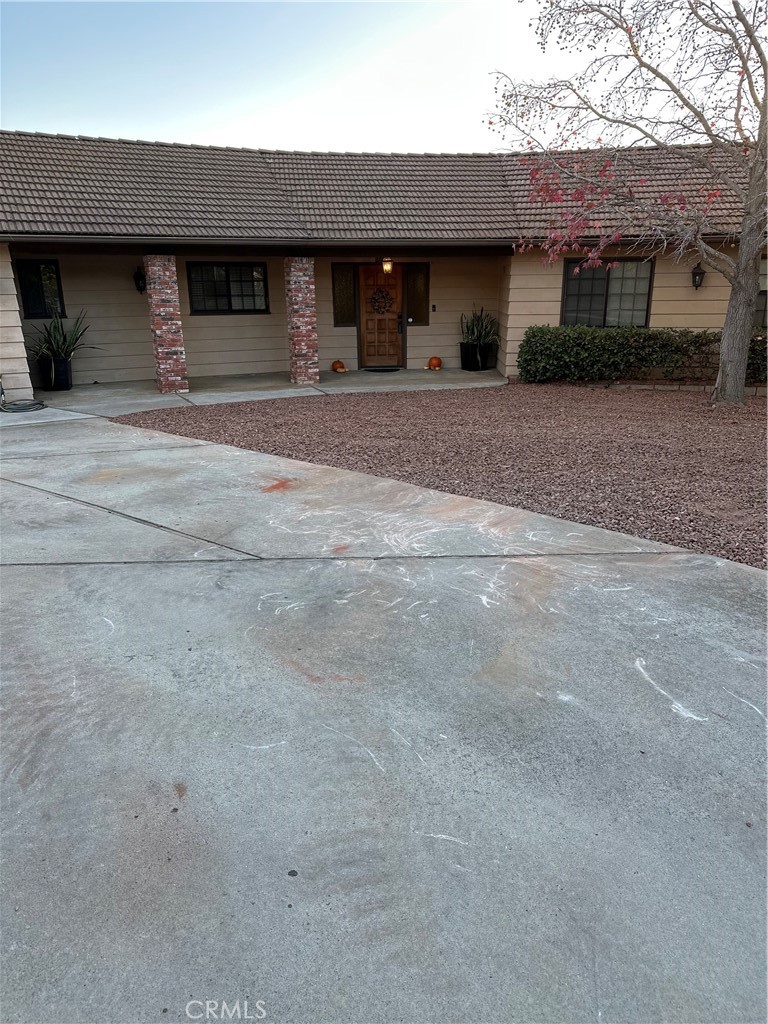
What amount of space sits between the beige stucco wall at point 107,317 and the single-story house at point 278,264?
3cm

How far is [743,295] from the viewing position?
32.1 ft

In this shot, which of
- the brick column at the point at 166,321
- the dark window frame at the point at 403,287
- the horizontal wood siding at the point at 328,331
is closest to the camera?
the brick column at the point at 166,321

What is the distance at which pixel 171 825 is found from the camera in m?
2.23

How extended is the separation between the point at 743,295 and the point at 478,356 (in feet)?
18.2

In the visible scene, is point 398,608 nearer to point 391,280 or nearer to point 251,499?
point 251,499

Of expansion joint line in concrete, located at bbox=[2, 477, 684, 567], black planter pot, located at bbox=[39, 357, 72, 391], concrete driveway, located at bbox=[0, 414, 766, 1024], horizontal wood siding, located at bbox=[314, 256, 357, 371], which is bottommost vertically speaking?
concrete driveway, located at bbox=[0, 414, 766, 1024]

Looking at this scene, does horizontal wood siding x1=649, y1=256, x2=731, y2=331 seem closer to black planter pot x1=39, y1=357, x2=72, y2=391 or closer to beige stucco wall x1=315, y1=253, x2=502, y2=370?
beige stucco wall x1=315, y1=253, x2=502, y2=370

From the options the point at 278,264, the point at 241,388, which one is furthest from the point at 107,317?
the point at 278,264

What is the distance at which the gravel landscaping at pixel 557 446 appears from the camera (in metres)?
5.36

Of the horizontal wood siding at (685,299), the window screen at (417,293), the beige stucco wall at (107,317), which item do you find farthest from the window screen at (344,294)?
the horizontal wood siding at (685,299)

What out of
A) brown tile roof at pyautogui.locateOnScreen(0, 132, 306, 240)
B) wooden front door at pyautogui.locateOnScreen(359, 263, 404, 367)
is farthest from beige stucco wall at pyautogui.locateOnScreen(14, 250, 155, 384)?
wooden front door at pyautogui.locateOnScreen(359, 263, 404, 367)

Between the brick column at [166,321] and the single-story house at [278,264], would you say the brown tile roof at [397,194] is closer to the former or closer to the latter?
the single-story house at [278,264]

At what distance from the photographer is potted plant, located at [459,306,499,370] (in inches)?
558

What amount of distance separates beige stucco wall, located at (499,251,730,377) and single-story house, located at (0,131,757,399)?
0.09 ft
